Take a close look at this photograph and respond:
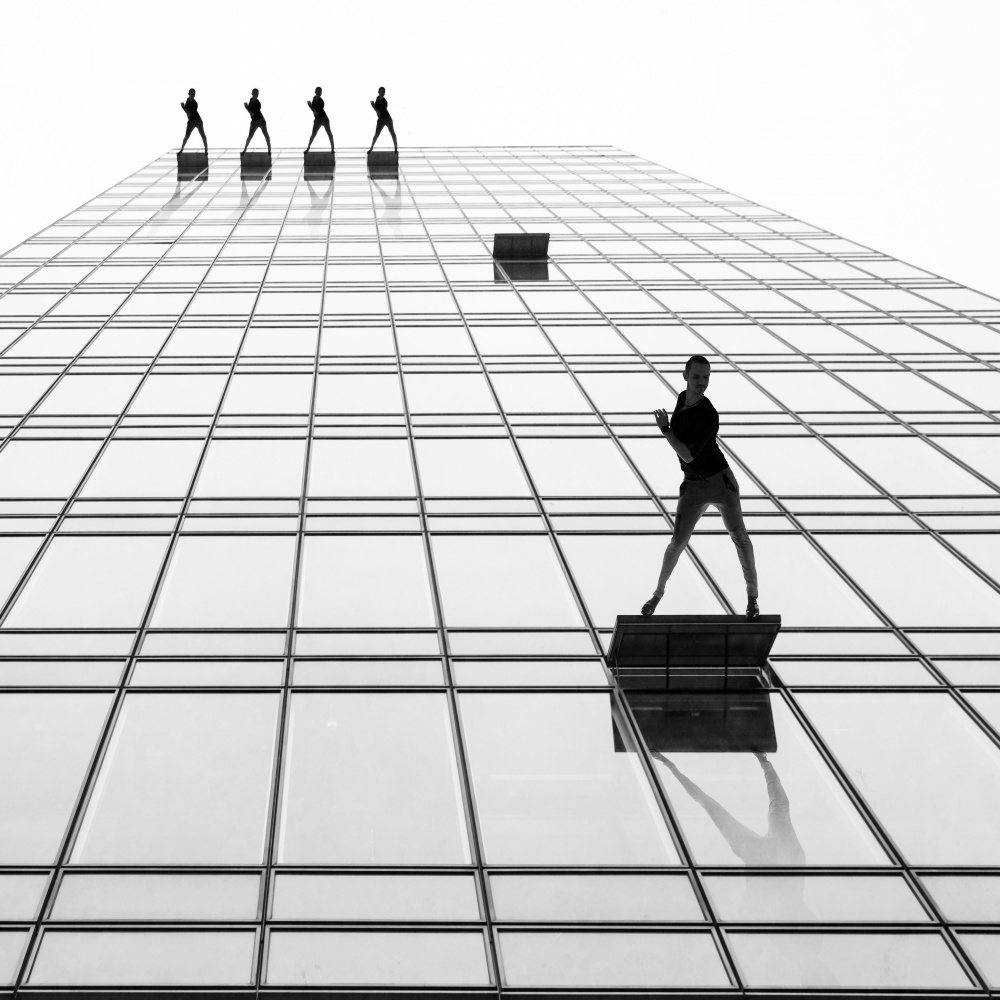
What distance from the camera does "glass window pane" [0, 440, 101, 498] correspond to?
16.1 m

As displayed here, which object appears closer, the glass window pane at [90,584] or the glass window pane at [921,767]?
the glass window pane at [921,767]

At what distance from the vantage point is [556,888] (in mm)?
8508

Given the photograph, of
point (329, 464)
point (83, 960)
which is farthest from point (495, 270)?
point (83, 960)

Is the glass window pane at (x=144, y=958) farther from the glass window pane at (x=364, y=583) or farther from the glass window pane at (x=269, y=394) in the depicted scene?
the glass window pane at (x=269, y=394)

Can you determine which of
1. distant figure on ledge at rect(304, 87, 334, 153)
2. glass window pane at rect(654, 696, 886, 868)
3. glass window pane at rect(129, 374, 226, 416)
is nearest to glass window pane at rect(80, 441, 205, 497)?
glass window pane at rect(129, 374, 226, 416)

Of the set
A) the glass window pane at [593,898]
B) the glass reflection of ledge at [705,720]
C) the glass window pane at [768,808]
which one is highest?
the glass window pane at [593,898]

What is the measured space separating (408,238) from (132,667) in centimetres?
2491

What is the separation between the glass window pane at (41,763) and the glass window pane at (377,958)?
2270 mm

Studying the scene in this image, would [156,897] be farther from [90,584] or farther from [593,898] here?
[90,584]

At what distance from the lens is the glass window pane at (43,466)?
52.8ft

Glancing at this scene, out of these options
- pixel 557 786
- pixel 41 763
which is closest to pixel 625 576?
pixel 557 786

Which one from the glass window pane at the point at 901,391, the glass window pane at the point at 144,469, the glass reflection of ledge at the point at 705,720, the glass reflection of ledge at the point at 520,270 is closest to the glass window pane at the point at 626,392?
the glass window pane at the point at 901,391

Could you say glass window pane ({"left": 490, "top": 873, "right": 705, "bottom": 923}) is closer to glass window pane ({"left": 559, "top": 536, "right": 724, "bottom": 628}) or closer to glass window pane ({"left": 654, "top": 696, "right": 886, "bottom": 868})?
glass window pane ({"left": 654, "top": 696, "right": 886, "bottom": 868})

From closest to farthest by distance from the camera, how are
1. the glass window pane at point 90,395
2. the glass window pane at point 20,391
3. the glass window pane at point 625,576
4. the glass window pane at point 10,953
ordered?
the glass window pane at point 10,953 → the glass window pane at point 625,576 → the glass window pane at point 20,391 → the glass window pane at point 90,395
